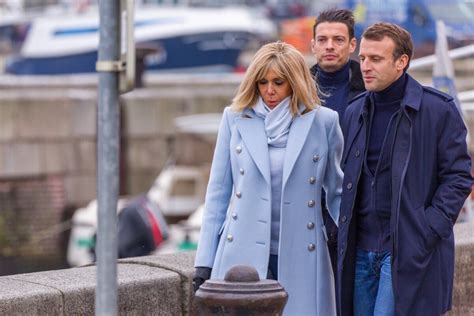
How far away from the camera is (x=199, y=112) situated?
23.8 meters

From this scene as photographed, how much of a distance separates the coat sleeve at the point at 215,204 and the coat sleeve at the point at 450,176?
2.79ft

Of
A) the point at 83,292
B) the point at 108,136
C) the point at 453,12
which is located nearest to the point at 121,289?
the point at 83,292

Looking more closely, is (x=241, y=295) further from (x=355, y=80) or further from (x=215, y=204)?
(x=355, y=80)

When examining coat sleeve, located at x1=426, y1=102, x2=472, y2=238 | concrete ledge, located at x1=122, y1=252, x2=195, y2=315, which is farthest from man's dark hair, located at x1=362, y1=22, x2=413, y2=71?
concrete ledge, located at x1=122, y1=252, x2=195, y2=315

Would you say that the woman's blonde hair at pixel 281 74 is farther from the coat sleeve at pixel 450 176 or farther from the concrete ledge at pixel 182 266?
the concrete ledge at pixel 182 266

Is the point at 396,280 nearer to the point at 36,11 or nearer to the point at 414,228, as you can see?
the point at 414,228

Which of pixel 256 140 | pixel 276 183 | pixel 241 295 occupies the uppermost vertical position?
pixel 256 140

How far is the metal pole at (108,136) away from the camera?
12.1ft

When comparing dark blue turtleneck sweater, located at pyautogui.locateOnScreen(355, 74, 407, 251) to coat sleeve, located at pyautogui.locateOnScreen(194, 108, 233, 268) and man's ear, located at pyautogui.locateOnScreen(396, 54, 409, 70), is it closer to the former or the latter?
man's ear, located at pyautogui.locateOnScreen(396, 54, 409, 70)

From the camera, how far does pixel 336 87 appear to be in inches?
238

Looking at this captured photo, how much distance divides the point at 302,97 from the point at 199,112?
1843 centimetres

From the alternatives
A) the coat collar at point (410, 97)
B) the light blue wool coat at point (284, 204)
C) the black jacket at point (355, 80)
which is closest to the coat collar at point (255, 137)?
the light blue wool coat at point (284, 204)

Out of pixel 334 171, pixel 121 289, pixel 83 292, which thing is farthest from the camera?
pixel 121 289

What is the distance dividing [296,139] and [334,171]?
0.83 feet
